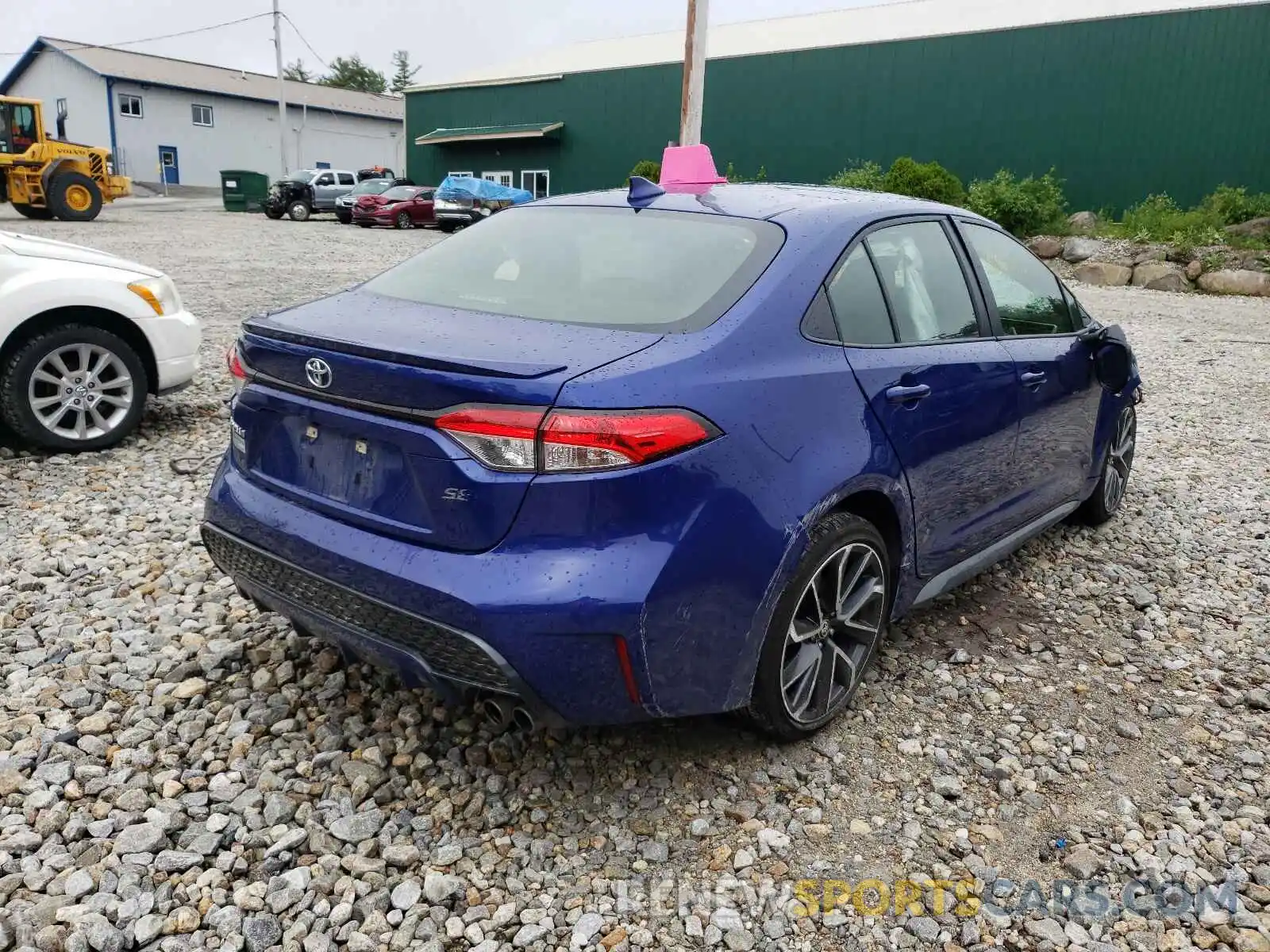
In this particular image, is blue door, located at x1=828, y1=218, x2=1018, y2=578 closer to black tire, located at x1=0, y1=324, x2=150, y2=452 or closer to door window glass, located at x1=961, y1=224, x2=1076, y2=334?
door window glass, located at x1=961, y1=224, x2=1076, y2=334

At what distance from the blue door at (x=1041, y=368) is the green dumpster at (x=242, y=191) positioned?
3593 cm

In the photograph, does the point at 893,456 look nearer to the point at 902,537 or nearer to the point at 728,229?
the point at 902,537

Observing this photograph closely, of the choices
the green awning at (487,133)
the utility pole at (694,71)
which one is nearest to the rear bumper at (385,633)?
the utility pole at (694,71)

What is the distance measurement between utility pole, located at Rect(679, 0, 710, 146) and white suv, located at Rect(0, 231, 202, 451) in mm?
7579

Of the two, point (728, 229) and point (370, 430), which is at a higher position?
point (728, 229)

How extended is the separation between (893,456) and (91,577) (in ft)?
10.2

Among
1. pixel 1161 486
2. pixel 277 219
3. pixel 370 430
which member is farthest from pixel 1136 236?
pixel 277 219

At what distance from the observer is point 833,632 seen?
10.1 ft

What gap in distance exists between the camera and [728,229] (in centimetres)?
308

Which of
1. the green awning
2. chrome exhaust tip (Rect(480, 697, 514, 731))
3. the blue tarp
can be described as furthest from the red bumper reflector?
the green awning

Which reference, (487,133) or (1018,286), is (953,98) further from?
(1018,286)

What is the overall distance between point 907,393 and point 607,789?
1448mm

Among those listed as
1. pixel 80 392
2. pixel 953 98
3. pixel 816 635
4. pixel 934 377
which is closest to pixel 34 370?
pixel 80 392

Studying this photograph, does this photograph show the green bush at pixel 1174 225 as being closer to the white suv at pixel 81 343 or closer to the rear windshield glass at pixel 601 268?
the white suv at pixel 81 343
